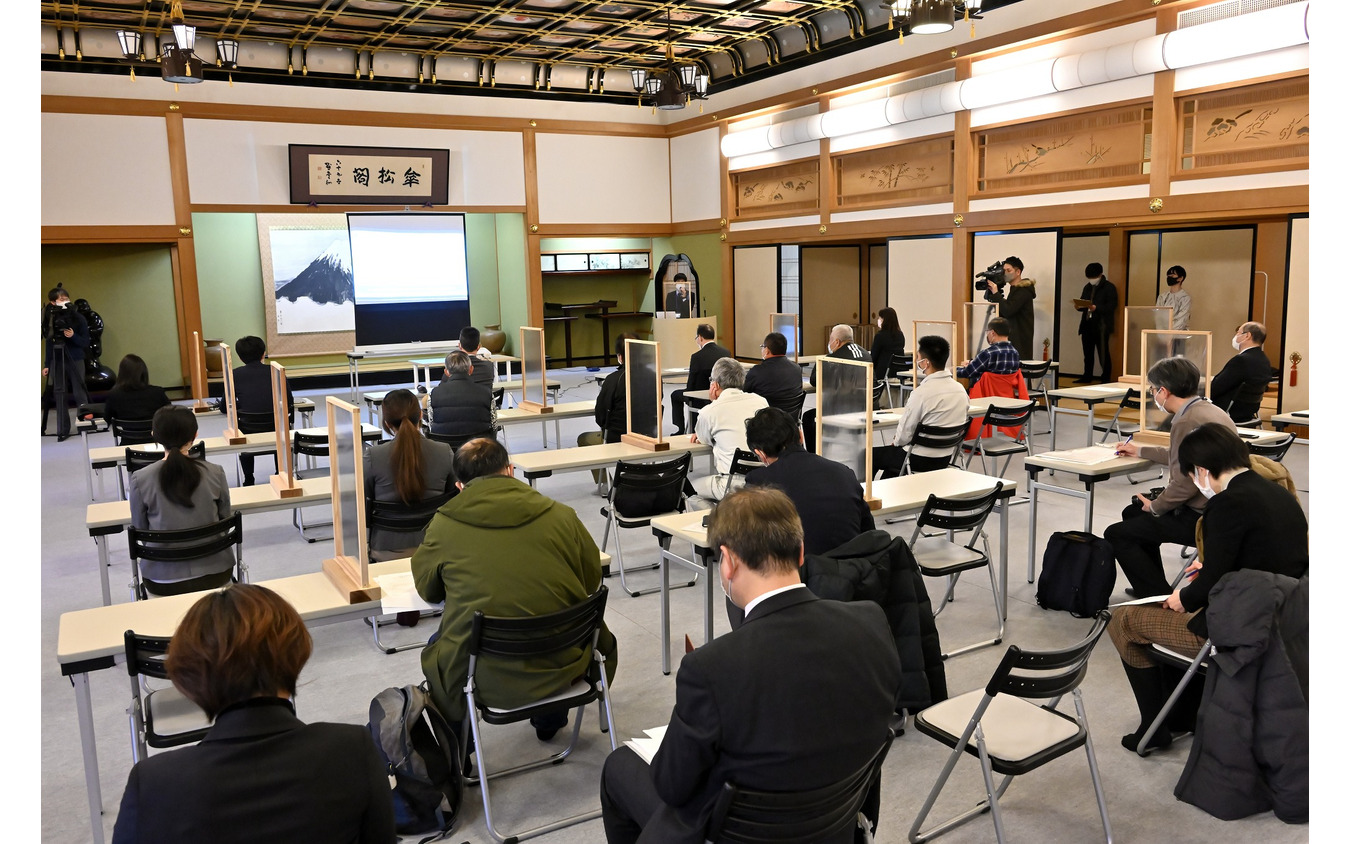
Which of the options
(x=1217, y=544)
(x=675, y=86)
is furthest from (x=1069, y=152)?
(x=1217, y=544)

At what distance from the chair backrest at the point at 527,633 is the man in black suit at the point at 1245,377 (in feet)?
18.9

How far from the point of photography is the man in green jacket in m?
3.00

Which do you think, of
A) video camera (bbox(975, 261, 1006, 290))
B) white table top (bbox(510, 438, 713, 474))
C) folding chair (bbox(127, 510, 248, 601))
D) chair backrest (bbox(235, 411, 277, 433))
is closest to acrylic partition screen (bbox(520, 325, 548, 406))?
white table top (bbox(510, 438, 713, 474))

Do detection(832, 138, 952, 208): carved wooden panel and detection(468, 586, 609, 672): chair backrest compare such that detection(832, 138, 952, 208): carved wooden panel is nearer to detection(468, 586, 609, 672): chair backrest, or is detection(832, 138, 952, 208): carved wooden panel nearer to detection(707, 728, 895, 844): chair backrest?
detection(468, 586, 609, 672): chair backrest

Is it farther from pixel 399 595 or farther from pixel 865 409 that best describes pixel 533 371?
pixel 399 595

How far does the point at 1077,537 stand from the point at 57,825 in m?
4.45

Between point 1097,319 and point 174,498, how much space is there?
35.2 feet

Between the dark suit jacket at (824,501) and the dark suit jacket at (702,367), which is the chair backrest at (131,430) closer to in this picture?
the dark suit jacket at (702,367)

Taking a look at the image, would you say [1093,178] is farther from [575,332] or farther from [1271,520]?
[575,332]

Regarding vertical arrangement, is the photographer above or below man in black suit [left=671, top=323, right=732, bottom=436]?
above

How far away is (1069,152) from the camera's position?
1033cm

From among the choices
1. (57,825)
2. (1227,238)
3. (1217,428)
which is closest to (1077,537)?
(1217,428)

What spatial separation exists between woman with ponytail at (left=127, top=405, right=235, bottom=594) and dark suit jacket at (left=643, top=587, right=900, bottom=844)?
3.03 m

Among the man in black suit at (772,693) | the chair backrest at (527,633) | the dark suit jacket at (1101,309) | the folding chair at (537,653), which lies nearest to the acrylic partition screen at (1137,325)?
the dark suit jacket at (1101,309)
